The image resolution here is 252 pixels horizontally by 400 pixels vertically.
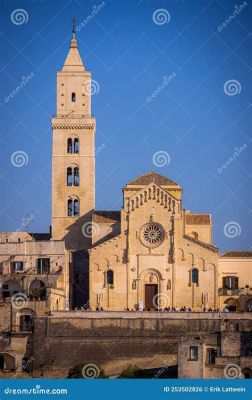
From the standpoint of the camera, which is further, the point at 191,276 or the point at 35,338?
the point at 191,276

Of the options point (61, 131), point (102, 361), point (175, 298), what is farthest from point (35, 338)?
point (61, 131)

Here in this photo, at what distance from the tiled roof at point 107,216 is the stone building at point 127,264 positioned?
0.14 feet

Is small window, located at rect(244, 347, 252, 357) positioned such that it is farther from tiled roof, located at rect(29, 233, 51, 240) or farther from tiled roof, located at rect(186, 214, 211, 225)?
tiled roof, located at rect(29, 233, 51, 240)

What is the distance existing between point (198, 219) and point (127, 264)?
4750 millimetres

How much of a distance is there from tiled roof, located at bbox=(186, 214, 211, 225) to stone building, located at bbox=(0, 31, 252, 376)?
4 cm

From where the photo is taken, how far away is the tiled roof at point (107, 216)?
5859 centimetres

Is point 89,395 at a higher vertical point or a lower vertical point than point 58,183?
lower

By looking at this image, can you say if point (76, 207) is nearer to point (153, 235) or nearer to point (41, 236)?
point (41, 236)

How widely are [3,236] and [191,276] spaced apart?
344 inches

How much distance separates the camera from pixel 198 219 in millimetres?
59438

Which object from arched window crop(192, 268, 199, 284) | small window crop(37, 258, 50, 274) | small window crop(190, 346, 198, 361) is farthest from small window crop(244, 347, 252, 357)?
small window crop(37, 258, 50, 274)

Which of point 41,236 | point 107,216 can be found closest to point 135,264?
point 107,216

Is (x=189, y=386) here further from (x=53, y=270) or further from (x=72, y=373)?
(x=53, y=270)

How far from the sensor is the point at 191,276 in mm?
56375
